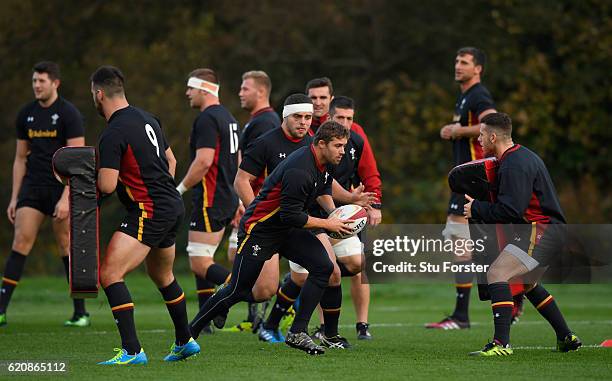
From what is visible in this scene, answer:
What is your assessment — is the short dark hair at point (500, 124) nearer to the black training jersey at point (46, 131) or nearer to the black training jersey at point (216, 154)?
the black training jersey at point (216, 154)

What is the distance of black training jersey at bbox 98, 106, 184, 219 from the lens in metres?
8.89

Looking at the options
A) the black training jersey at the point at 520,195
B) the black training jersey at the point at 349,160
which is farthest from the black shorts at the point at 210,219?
the black training jersey at the point at 520,195

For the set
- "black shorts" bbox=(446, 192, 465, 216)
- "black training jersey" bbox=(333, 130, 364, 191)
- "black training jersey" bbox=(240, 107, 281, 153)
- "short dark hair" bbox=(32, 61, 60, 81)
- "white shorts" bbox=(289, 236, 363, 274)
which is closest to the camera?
"white shorts" bbox=(289, 236, 363, 274)

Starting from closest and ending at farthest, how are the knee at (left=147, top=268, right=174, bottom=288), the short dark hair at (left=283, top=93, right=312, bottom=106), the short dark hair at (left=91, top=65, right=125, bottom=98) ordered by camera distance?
the short dark hair at (left=91, top=65, right=125, bottom=98) < the knee at (left=147, top=268, right=174, bottom=288) < the short dark hair at (left=283, top=93, right=312, bottom=106)

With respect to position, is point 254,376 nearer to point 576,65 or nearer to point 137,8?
point 576,65

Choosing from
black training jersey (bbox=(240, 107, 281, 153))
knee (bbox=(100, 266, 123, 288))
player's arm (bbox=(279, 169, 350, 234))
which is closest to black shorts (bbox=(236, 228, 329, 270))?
player's arm (bbox=(279, 169, 350, 234))

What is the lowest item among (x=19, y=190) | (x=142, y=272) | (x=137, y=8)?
(x=142, y=272)

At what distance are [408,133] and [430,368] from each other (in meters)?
18.0

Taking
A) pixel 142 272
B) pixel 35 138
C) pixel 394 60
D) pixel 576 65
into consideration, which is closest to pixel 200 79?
pixel 35 138

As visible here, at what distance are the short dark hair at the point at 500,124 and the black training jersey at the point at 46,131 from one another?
188 inches

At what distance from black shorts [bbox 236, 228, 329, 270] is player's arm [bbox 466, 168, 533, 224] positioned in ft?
4.61

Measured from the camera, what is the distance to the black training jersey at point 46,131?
1282 cm

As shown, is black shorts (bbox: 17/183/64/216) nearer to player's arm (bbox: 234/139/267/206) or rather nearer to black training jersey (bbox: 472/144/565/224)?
player's arm (bbox: 234/139/267/206)

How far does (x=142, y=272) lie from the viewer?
22.6 m
